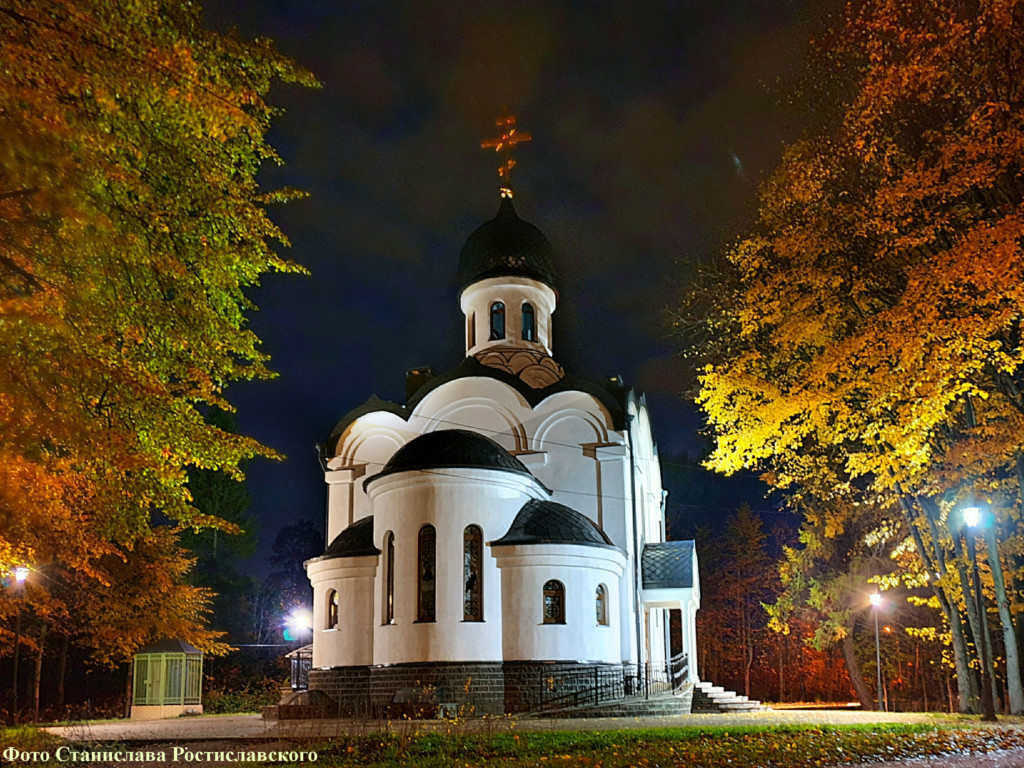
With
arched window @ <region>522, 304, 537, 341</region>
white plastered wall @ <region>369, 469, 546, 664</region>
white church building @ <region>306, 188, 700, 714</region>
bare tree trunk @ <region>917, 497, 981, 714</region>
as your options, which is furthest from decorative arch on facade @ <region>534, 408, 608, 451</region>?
bare tree trunk @ <region>917, 497, 981, 714</region>

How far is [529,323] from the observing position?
28.7m

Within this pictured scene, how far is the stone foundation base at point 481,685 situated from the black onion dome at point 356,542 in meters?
2.71

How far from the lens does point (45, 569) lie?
2411cm

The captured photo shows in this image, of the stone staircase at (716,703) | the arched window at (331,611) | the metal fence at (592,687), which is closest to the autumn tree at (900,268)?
the metal fence at (592,687)

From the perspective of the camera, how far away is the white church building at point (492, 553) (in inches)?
786

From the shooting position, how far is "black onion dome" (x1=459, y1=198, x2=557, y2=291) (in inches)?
1122

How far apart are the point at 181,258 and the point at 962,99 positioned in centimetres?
875

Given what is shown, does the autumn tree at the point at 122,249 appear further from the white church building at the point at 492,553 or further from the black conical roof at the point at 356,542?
the black conical roof at the point at 356,542

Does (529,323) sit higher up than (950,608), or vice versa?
(529,323)

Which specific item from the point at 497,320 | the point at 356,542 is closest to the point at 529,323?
the point at 497,320

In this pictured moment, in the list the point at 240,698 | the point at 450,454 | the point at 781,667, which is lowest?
the point at 781,667

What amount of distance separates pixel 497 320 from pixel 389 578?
10074 mm

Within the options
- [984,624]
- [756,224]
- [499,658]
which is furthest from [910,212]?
[499,658]

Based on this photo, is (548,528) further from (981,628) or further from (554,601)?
(981,628)
